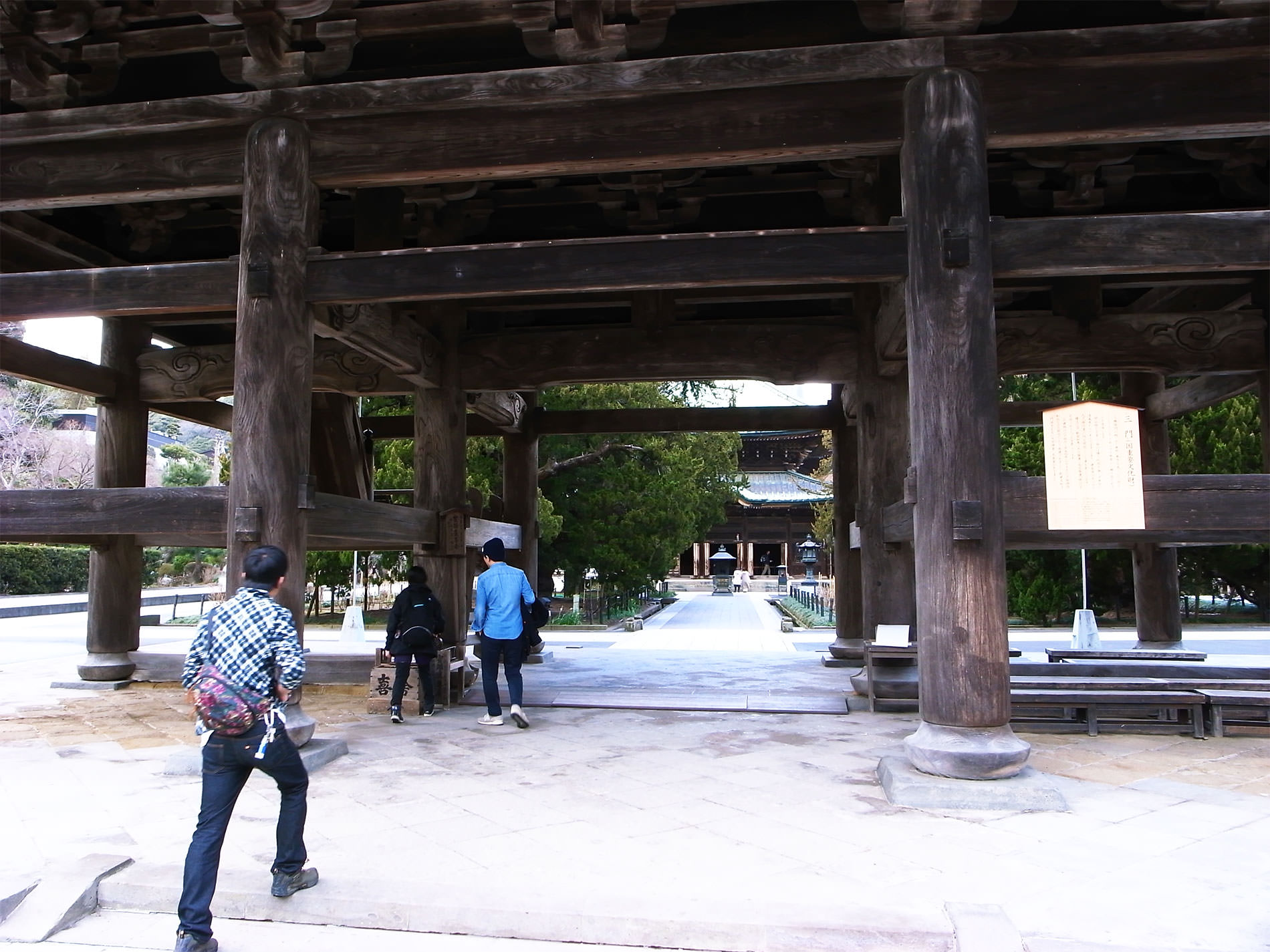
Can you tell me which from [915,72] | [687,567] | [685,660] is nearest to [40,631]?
[685,660]

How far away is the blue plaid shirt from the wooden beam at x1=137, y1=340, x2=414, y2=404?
7.04 metres

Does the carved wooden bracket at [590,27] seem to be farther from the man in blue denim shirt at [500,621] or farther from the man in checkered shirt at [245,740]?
the man in checkered shirt at [245,740]

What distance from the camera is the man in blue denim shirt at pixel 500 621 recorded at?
713 cm

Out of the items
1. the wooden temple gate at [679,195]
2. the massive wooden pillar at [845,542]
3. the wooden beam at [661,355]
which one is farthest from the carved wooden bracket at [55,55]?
the massive wooden pillar at [845,542]

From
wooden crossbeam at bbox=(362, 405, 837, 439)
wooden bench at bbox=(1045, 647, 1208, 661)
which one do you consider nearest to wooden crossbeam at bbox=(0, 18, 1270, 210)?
wooden crossbeam at bbox=(362, 405, 837, 439)

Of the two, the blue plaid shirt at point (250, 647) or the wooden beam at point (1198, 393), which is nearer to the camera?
the blue plaid shirt at point (250, 647)

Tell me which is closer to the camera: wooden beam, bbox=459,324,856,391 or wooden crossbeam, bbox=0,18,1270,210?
wooden crossbeam, bbox=0,18,1270,210

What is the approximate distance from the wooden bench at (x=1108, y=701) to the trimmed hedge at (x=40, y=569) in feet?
110

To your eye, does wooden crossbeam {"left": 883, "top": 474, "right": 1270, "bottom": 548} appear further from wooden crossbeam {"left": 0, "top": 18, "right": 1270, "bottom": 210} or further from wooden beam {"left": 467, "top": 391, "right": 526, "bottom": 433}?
wooden beam {"left": 467, "top": 391, "right": 526, "bottom": 433}

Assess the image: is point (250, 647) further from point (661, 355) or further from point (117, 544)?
point (117, 544)

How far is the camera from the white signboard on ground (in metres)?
5.48

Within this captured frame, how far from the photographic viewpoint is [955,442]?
5359 mm

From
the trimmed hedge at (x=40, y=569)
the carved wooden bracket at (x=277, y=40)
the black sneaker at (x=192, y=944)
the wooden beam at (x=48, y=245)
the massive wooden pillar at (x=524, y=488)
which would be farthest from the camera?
the trimmed hedge at (x=40, y=569)

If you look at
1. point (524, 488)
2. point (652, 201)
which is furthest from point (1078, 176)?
point (524, 488)
